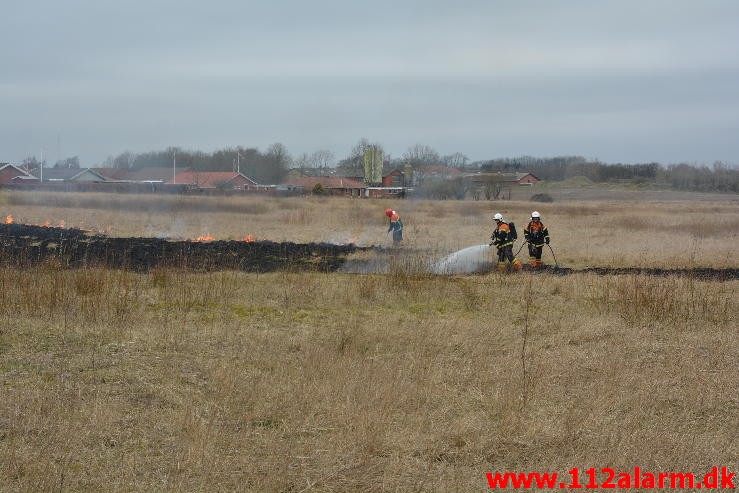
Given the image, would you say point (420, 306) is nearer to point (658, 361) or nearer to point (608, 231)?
point (658, 361)

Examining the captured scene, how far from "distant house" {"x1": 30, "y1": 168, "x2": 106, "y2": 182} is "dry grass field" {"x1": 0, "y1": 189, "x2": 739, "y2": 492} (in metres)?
65.4

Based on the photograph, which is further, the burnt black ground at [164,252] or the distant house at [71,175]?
the distant house at [71,175]

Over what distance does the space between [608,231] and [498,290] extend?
16.4 meters

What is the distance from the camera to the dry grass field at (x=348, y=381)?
16.5ft

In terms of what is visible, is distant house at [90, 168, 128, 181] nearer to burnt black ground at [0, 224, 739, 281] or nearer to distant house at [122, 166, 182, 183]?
distant house at [122, 166, 182, 183]

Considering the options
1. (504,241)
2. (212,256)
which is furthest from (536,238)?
(212,256)

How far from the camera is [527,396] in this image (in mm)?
6617

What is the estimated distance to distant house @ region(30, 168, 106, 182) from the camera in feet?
241

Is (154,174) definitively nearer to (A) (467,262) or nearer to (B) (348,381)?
(A) (467,262)

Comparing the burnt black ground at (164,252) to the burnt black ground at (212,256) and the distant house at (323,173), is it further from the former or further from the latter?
the distant house at (323,173)

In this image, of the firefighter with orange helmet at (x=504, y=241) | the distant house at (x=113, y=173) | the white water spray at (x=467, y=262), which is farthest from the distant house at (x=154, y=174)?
the firefighter with orange helmet at (x=504, y=241)

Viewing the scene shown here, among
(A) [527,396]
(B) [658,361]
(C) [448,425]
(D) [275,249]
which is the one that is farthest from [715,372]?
(D) [275,249]

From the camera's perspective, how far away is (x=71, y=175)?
259 ft

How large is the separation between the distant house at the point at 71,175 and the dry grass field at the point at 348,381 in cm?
6544
